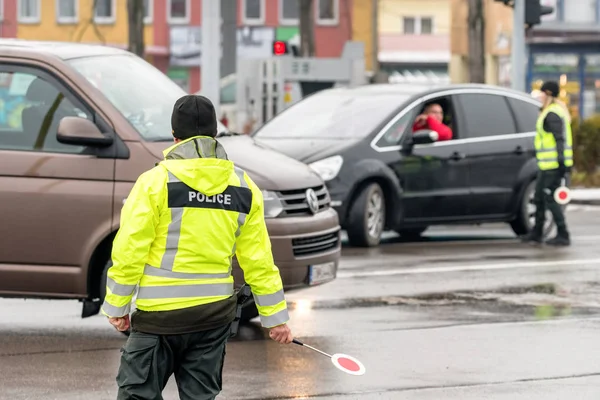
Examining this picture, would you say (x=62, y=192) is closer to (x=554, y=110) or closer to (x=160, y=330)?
(x=160, y=330)

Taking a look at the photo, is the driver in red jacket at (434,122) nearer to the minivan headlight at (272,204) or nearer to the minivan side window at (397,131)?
the minivan side window at (397,131)

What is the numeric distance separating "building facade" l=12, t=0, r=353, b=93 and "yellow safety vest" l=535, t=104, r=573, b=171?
4813 cm

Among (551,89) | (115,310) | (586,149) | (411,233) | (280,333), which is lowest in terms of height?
(411,233)

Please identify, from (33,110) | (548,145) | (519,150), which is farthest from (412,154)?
(33,110)

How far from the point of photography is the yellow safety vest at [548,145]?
16.0 m

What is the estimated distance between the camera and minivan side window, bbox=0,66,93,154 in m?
9.55

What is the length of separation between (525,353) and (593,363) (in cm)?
46

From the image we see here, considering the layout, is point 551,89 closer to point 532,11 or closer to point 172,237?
point 532,11

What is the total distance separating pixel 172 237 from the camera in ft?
19.0

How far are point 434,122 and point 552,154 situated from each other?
1214 mm

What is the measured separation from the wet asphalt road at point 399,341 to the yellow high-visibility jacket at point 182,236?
2156 millimetres

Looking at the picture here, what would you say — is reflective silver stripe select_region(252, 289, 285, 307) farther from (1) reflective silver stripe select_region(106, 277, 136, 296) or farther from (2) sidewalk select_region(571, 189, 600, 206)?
(2) sidewalk select_region(571, 189, 600, 206)

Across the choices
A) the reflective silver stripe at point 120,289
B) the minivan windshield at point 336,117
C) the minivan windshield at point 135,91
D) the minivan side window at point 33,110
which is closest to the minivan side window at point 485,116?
the minivan windshield at point 336,117

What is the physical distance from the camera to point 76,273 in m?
9.38
